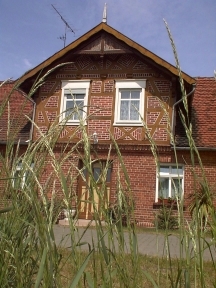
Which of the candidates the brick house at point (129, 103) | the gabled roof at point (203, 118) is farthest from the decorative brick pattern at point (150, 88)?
the gabled roof at point (203, 118)

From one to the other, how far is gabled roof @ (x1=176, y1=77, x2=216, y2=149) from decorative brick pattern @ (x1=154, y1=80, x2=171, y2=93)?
137 centimetres

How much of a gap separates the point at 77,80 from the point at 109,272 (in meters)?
13.6

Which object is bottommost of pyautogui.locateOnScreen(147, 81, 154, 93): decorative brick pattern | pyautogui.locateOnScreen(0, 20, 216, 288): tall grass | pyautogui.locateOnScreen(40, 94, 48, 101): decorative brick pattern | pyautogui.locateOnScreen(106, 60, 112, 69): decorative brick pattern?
pyautogui.locateOnScreen(0, 20, 216, 288): tall grass

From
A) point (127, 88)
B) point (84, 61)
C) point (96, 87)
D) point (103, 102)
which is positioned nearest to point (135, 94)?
point (127, 88)

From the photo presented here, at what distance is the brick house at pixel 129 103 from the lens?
43.3 feet

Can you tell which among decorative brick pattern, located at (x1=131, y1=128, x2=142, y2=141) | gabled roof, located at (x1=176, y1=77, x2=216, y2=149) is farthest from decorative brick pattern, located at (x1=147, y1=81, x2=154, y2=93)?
gabled roof, located at (x1=176, y1=77, x2=216, y2=149)

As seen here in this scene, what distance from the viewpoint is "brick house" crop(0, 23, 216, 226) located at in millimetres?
13203

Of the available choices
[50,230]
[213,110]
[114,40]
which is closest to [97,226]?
[50,230]

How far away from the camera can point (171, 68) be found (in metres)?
13.0

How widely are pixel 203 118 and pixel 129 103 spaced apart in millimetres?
3071

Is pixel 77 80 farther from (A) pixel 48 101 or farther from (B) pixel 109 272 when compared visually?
(B) pixel 109 272

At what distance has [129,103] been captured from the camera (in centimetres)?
1390

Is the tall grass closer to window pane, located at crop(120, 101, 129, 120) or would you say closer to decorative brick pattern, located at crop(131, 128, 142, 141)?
decorative brick pattern, located at crop(131, 128, 142, 141)

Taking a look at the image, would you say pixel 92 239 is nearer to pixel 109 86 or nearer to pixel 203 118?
pixel 109 86
